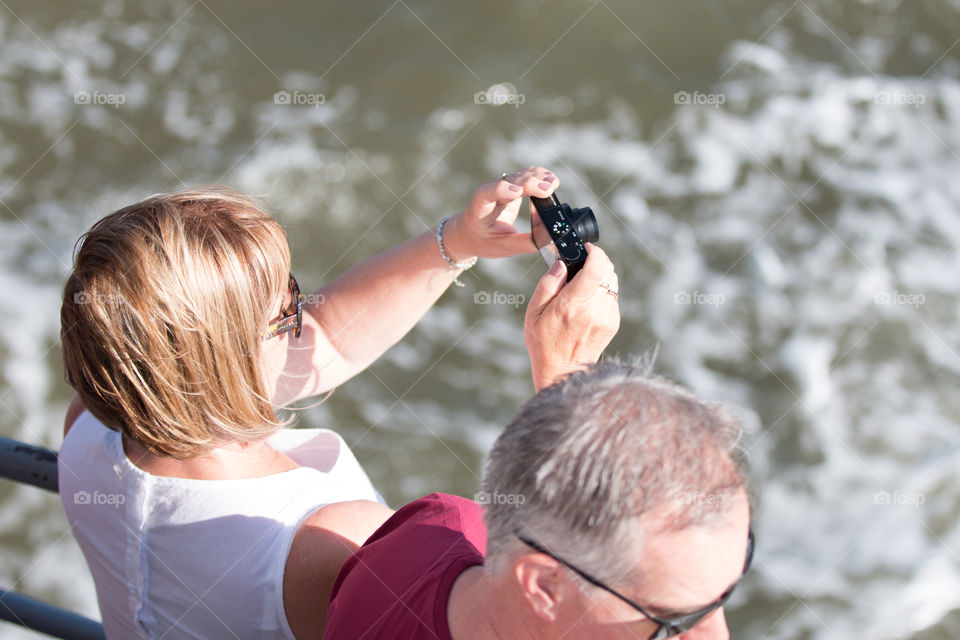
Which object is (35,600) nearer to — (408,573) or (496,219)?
(408,573)

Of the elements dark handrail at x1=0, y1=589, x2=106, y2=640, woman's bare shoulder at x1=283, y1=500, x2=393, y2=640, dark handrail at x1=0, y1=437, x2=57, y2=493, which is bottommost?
dark handrail at x1=0, y1=589, x2=106, y2=640

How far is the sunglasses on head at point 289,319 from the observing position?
4.96 ft

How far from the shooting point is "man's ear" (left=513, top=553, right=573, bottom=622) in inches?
42.2

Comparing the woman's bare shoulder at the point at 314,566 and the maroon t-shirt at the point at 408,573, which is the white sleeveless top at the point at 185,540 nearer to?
the woman's bare shoulder at the point at 314,566

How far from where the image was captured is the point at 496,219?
1.82 meters

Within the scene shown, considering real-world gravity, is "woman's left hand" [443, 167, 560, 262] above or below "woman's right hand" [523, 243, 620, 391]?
above

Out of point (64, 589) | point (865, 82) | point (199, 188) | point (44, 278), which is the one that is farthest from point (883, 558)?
point (44, 278)

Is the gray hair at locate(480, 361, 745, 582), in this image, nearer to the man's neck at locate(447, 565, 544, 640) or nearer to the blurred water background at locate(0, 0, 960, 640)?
Answer: the man's neck at locate(447, 565, 544, 640)

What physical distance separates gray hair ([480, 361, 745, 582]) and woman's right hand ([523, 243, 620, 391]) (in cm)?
37

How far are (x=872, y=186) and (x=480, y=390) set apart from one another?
93.8 inches

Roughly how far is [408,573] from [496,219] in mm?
887

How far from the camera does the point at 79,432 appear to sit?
1638mm

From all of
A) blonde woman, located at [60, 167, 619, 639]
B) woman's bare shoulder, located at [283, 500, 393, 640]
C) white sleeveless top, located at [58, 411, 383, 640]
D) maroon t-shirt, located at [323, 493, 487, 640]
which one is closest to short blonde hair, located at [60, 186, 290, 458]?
blonde woman, located at [60, 167, 619, 639]

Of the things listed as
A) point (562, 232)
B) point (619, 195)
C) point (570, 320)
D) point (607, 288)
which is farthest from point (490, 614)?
point (619, 195)
